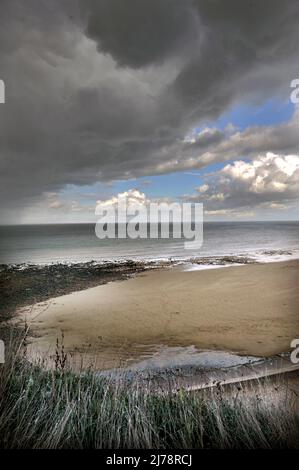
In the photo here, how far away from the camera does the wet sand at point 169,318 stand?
4199 mm

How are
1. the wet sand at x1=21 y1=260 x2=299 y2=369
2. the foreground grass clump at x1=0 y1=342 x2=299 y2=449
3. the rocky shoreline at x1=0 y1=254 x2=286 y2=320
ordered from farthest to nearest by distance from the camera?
1. the rocky shoreline at x1=0 y1=254 x2=286 y2=320
2. the wet sand at x1=21 y1=260 x2=299 y2=369
3. the foreground grass clump at x1=0 y1=342 x2=299 y2=449

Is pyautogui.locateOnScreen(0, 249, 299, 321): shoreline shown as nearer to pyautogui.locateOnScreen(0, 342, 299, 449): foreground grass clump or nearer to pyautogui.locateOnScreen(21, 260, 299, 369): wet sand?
pyautogui.locateOnScreen(21, 260, 299, 369): wet sand

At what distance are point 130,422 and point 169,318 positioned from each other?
11.5 feet

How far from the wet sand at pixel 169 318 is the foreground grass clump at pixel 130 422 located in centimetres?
150

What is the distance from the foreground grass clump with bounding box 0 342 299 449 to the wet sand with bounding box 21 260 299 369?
1499 mm

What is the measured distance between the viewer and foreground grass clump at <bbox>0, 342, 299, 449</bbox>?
1.79 m

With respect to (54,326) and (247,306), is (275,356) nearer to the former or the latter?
(247,306)

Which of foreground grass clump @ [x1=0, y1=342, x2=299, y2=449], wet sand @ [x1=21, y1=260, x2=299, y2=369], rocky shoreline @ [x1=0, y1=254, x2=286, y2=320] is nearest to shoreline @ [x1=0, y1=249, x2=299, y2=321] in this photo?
rocky shoreline @ [x1=0, y1=254, x2=286, y2=320]

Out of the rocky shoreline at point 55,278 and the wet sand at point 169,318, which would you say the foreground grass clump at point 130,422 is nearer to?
the wet sand at point 169,318

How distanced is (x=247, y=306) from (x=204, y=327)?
4.38 feet

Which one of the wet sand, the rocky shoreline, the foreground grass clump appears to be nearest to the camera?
the foreground grass clump

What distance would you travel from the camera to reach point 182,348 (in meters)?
4.15

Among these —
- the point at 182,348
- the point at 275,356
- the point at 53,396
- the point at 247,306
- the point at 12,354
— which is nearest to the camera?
the point at 53,396
